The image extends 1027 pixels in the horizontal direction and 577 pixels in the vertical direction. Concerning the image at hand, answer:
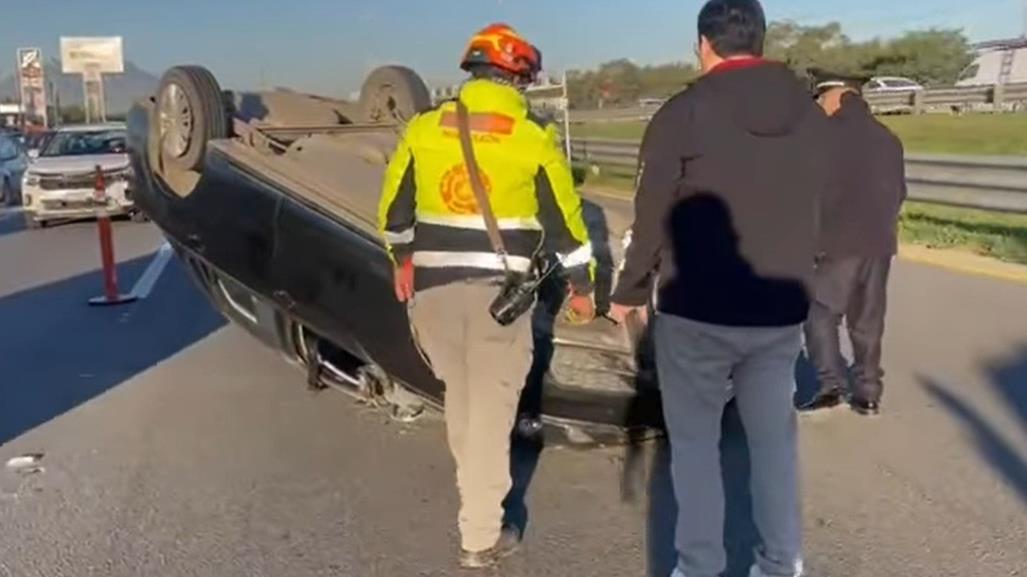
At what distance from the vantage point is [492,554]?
13.5 ft

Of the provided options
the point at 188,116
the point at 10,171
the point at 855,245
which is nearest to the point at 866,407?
the point at 855,245

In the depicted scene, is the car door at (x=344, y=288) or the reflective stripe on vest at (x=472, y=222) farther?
the car door at (x=344, y=288)

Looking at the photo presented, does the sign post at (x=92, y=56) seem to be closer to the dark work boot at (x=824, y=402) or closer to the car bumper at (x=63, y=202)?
the car bumper at (x=63, y=202)

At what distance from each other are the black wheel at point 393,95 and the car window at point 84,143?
13.3 meters

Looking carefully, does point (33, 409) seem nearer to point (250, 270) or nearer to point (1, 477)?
point (1, 477)

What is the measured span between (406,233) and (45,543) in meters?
1.86

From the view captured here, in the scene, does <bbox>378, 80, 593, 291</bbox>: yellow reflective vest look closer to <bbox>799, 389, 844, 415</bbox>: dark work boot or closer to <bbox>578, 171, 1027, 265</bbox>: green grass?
<bbox>799, 389, 844, 415</bbox>: dark work boot

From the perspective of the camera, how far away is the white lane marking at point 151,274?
10676mm

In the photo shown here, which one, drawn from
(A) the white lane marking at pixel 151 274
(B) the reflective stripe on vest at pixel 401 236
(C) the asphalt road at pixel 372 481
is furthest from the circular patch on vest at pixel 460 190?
(A) the white lane marking at pixel 151 274

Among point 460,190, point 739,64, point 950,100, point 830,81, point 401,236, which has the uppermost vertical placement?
point 739,64

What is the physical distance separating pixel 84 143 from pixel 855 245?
55.6ft

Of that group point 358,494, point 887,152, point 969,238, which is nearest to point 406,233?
point 358,494

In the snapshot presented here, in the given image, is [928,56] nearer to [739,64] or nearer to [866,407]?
[866,407]

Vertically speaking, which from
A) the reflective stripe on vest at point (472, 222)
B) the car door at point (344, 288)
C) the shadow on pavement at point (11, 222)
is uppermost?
the reflective stripe on vest at point (472, 222)
